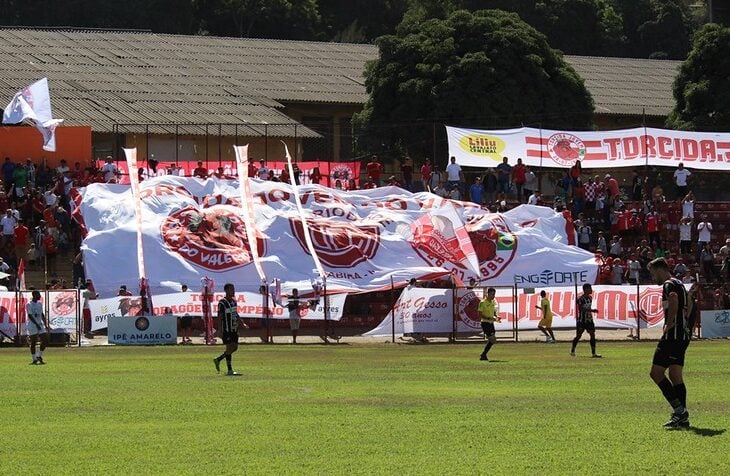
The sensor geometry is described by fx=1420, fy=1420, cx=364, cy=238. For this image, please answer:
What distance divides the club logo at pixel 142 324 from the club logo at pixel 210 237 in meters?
5.78

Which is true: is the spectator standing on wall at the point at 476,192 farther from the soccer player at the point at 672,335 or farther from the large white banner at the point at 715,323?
the soccer player at the point at 672,335

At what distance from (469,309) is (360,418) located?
23051 millimetres

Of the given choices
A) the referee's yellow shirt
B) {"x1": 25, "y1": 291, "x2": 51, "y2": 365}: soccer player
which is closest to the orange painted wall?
{"x1": 25, "y1": 291, "x2": 51, "y2": 365}: soccer player

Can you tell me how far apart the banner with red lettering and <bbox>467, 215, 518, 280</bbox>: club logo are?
252 inches

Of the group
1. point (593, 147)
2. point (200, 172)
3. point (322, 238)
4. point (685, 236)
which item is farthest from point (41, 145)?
point (685, 236)

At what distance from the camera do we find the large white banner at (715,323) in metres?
41.4

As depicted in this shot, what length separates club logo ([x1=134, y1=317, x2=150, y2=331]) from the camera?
3916cm

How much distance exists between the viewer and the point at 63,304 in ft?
129

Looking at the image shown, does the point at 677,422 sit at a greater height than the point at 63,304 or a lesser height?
lesser

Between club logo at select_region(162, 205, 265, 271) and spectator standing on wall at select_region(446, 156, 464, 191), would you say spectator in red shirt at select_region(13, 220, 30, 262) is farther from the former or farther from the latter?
spectator standing on wall at select_region(446, 156, 464, 191)

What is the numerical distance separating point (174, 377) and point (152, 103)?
4163cm

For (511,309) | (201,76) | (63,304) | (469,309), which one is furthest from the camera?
(201,76)

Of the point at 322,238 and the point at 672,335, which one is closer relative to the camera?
the point at 672,335

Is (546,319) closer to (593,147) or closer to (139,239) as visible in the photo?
(139,239)
